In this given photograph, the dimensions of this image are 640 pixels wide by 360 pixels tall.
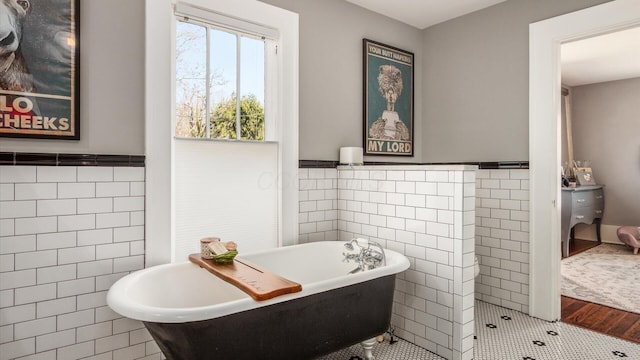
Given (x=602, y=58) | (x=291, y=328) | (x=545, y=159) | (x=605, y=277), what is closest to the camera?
(x=291, y=328)

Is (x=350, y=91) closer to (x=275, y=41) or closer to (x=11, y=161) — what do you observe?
(x=275, y=41)

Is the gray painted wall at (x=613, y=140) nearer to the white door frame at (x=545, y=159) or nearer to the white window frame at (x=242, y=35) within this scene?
the white door frame at (x=545, y=159)

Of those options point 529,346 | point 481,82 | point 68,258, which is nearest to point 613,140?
point 481,82

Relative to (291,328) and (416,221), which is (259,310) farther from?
(416,221)

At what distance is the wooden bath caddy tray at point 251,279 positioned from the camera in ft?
5.21

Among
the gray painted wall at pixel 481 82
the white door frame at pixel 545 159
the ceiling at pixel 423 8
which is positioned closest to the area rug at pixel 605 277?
the white door frame at pixel 545 159

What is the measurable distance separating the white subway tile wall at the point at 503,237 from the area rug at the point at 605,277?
30.5 inches

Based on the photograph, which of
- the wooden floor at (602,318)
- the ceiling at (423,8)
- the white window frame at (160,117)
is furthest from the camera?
the ceiling at (423,8)

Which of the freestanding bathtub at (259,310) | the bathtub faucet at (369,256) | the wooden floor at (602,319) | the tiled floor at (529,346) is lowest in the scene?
the tiled floor at (529,346)

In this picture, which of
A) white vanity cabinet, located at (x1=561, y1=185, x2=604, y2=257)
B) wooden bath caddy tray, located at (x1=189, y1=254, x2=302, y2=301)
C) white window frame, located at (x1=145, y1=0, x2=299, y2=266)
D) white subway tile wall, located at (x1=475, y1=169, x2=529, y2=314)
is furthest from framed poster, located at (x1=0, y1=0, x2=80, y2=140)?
white vanity cabinet, located at (x1=561, y1=185, x2=604, y2=257)

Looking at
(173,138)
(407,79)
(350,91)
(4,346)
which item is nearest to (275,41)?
(350,91)

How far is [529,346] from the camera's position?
96.0 inches

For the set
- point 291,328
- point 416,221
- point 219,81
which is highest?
point 219,81

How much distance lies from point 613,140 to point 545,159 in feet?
13.4
